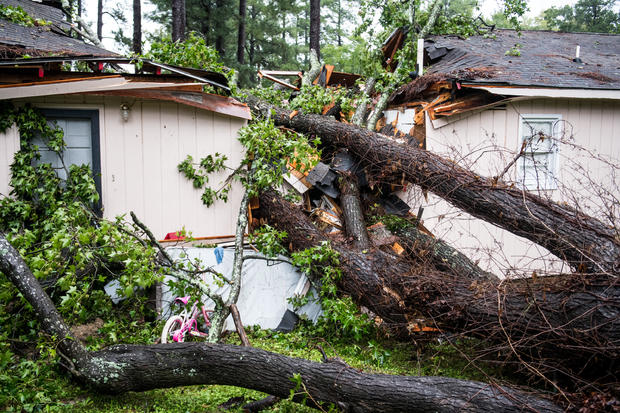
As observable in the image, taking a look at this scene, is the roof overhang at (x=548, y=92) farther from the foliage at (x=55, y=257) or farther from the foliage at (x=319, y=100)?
the foliage at (x=55, y=257)

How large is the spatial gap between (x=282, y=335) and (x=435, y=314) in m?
2.07

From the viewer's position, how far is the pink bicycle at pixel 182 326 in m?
5.48

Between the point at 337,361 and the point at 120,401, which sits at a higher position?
the point at 337,361

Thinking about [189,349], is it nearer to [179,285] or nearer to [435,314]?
[179,285]

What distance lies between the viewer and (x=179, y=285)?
17.1 feet

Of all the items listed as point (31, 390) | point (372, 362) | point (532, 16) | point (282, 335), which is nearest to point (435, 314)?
point (372, 362)

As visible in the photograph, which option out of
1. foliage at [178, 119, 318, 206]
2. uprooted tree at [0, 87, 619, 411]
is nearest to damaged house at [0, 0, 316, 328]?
foliage at [178, 119, 318, 206]

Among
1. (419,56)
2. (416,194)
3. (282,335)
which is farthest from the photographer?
(419,56)

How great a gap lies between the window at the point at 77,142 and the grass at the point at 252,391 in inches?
112

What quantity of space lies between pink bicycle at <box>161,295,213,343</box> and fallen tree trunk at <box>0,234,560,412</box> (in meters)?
1.08

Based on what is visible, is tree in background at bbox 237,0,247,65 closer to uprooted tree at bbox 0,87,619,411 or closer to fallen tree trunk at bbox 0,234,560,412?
uprooted tree at bbox 0,87,619,411

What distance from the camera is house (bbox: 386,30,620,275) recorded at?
8.23 m

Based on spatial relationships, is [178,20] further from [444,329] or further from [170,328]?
[444,329]

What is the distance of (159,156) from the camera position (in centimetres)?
691
